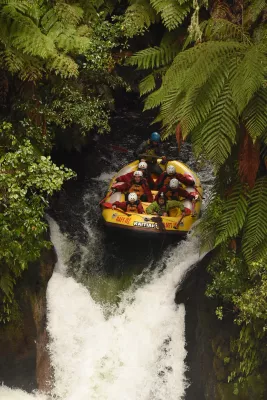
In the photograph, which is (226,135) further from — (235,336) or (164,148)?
(164,148)

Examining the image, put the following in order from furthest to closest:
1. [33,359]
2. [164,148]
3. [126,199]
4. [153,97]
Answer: [164,148], [126,199], [33,359], [153,97]

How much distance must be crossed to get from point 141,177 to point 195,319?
9.64 feet

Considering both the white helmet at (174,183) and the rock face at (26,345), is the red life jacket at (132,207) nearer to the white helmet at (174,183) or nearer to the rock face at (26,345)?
the white helmet at (174,183)

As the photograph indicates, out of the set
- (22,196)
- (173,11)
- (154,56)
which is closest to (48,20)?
(154,56)

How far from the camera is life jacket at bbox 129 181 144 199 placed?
10.1 metres

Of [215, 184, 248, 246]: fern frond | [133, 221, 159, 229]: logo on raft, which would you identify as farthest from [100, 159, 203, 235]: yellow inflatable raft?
[215, 184, 248, 246]: fern frond

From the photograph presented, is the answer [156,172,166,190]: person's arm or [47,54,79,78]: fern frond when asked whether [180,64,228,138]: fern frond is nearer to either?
[47,54,79,78]: fern frond

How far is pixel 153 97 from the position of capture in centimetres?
680

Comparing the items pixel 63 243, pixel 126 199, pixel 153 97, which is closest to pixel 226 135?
pixel 153 97

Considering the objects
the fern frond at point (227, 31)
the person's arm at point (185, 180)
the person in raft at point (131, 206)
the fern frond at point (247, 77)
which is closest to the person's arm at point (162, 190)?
the person in raft at point (131, 206)

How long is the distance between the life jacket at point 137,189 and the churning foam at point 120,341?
5.11 feet

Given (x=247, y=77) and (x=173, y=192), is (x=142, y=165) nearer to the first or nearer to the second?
(x=173, y=192)

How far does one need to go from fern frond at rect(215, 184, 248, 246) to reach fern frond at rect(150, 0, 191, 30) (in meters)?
2.60

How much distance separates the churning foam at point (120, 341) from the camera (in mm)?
7910
